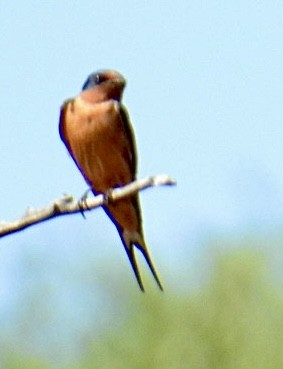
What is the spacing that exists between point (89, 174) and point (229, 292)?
10175 mm

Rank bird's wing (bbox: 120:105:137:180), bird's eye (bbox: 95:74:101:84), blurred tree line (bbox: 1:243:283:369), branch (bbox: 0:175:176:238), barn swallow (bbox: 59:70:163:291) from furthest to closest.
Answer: blurred tree line (bbox: 1:243:283:369) < bird's eye (bbox: 95:74:101:84) < bird's wing (bbox: 120:105:137:180) < barn swallow (bbox: 59:70:163:291) < branch (bbox: 0:175:176:238)

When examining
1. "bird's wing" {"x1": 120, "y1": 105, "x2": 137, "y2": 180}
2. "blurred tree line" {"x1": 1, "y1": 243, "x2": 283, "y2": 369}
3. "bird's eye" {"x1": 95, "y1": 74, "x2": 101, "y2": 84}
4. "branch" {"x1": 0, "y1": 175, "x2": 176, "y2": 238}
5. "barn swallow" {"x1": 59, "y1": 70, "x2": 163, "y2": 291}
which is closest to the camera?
"branch" {"x1": 0, "y1": 175, "x2": 176, "y2": 238}

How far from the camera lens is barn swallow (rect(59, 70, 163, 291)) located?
24.2 feet

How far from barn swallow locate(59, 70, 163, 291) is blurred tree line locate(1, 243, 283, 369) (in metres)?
9.42

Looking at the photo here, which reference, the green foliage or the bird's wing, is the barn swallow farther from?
the green foliage

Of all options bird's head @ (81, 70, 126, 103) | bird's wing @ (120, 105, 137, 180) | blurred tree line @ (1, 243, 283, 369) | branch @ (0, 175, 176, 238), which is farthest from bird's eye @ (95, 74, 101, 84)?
blurred tree line @ (1, 243, 283, 369)

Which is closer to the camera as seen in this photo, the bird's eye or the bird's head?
the bird's head

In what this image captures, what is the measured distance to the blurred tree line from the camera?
17.2 m

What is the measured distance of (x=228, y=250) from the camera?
16.8 metres

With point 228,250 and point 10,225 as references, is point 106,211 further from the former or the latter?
point 228,250

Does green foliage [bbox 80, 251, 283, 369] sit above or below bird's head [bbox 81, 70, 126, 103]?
below

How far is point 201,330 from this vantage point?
17.9 m

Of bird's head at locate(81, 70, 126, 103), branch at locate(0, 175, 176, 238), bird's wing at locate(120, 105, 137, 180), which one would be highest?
branch at locate(0, 175, 176, 238)

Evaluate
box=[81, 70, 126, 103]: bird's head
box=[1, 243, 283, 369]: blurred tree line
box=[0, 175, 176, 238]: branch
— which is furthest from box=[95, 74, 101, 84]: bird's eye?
box=[1, 243, 283, 369]: blurred tree line
